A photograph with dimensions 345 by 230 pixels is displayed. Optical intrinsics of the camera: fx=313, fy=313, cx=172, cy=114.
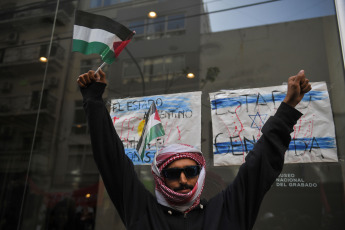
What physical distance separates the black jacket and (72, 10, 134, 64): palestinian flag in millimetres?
466

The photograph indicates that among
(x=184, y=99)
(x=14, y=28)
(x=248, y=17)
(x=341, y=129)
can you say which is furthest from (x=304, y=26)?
(x=14, y=28)

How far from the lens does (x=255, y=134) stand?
339cm

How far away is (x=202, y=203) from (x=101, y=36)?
1.27m

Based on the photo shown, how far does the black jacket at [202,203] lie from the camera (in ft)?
5.28

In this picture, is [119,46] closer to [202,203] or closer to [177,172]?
[177,172]

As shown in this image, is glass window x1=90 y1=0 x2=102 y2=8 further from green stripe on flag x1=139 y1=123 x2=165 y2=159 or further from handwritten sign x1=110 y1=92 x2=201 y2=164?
green stripe on flag x1=139 y1=123 x2=165 y2=159

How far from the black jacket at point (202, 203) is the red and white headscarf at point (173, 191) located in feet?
0.13

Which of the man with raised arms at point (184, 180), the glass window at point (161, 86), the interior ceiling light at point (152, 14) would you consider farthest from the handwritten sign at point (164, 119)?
the man with raised arms at point (184, 180)

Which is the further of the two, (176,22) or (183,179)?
(176,22)

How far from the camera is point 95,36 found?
2121mm

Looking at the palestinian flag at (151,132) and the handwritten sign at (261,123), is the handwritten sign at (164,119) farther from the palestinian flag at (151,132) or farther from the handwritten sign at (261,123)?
the palestinian flag at (151,132)

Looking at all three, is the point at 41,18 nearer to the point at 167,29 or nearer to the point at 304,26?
the point at 167,29

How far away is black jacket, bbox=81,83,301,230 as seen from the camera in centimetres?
161

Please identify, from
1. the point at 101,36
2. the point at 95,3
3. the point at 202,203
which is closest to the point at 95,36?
the point at 101,36
